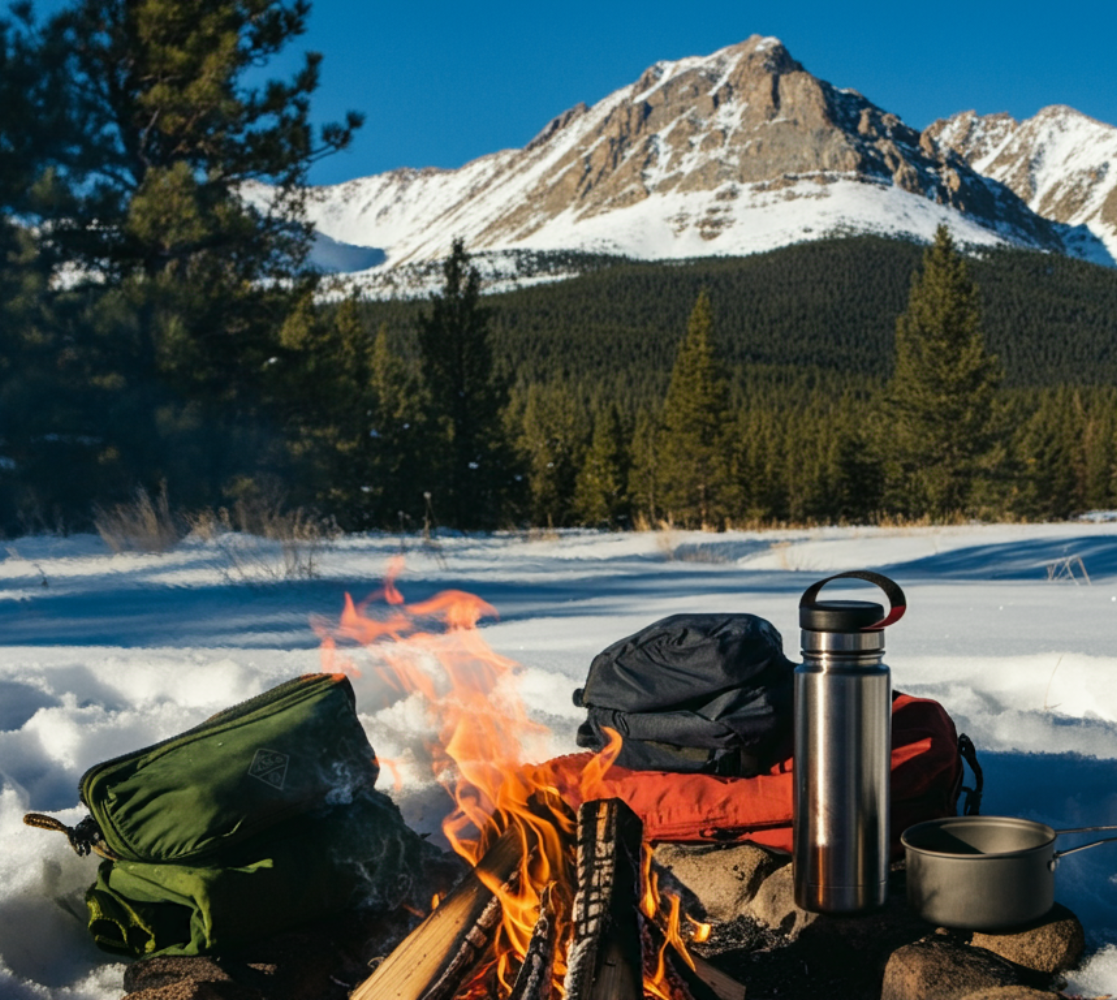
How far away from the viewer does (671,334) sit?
119 m

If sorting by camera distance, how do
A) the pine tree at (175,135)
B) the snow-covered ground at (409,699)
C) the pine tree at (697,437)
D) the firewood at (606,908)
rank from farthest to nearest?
1. the pine tree at (697,437)
2. the pine tree at (175,135)
3. the snow-covered ground at (409,699)
4. the firewood at (606,908)

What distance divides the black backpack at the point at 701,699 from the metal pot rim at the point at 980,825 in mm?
399

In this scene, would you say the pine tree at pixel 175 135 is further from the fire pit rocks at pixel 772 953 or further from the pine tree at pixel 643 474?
the pine tree at pixel 643 474

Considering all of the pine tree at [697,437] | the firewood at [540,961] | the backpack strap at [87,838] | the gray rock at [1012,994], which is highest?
the pine tree at [697,437]

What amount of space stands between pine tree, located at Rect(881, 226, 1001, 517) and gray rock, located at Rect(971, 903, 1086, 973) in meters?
32.8

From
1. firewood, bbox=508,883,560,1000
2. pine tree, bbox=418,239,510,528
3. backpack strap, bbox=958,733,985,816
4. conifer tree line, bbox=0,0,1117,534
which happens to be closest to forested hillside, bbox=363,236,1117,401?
conifer tree line, bbox=0,0,1117,534

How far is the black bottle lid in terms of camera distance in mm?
1833

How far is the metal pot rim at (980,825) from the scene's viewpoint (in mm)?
1719

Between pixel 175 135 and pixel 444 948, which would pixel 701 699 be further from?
pixel 175 135

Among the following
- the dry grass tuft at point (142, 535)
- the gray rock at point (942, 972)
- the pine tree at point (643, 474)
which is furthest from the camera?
the pine tree at point (643, 474)

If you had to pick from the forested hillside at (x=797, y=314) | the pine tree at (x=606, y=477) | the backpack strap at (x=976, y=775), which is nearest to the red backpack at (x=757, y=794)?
the backpack strap at (x=976, y=775)

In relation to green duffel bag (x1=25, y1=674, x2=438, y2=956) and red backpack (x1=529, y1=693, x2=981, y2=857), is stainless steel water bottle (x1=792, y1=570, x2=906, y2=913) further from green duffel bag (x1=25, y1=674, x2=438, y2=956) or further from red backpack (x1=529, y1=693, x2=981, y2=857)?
green duffel bag (x1=25, y1=674, x2=438, y2=956)

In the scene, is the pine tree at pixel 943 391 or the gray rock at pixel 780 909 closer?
the gray rock at pixel 780 909

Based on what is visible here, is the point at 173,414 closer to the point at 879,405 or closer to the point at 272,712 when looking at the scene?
the point at 272,712
